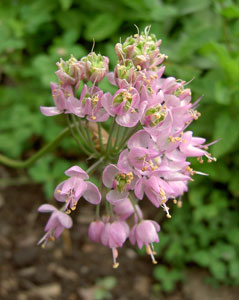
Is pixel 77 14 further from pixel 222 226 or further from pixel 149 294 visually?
pixel 149 294

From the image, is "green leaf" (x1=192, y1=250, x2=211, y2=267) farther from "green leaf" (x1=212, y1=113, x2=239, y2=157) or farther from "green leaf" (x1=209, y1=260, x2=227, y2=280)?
"green leaf" (x1=212, y1=113, x2=239, y2=157)

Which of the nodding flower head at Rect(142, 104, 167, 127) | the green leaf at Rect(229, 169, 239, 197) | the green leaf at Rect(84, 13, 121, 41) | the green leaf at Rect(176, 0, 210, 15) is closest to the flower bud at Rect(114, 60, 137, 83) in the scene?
the nodding flower head at Rect(142, 104, 167, 127)

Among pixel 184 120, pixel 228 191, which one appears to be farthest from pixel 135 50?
pixel 228 191

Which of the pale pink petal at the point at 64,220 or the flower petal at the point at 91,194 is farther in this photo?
the pale pink petal at the point at 64,220

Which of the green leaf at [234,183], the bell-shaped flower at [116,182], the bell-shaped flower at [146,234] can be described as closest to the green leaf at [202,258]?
the green leaf at [234,183]

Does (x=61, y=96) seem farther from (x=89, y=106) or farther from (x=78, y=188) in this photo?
(x=78, y=188)

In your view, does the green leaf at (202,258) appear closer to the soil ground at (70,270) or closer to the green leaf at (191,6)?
the soil ground at (70,270)

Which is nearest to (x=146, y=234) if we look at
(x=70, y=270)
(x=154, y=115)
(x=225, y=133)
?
(x=154, y=115)
